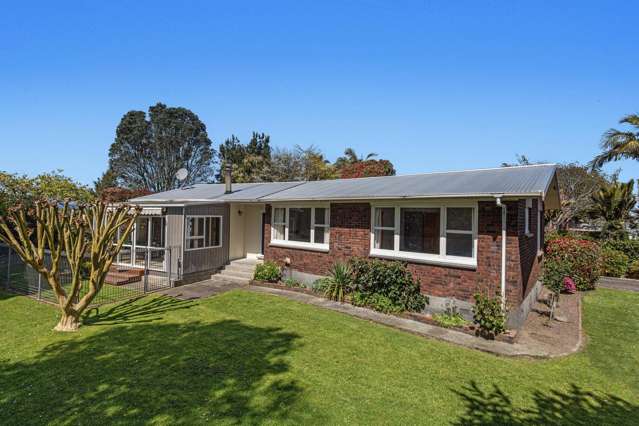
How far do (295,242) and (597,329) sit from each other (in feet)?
31.3

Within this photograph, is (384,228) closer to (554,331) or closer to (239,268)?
(554,331)

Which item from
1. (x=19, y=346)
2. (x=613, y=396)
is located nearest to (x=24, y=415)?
(x=19, y=346)

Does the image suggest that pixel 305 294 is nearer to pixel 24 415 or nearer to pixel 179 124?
pixel 24 415

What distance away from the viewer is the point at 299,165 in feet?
129

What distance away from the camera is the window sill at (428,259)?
9164 millimetres

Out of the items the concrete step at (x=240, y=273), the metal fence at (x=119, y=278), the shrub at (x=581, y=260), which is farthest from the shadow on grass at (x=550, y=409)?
the metal fence at (x=119, y=278)

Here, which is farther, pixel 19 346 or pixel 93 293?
pixel 93 293

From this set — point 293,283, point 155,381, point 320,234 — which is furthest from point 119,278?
point 155,381

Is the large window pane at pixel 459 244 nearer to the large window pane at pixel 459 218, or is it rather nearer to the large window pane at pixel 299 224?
the large window pane at pixel 459 218

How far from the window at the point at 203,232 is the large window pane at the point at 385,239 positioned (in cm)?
750

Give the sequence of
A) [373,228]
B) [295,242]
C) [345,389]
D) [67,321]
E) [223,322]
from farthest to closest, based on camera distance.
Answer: [295,242] < [373,228] < [223,322] < [67,321] < [345,389]

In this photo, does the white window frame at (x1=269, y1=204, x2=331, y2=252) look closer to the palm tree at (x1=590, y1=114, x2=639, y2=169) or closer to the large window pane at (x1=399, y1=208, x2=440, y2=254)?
the large window pane at (x1=399, y1=208, x2=440, y2=254)

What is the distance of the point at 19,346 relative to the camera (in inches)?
286

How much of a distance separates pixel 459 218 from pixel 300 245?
5.95 meters
